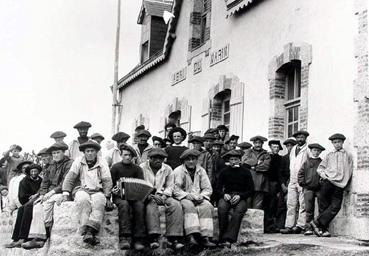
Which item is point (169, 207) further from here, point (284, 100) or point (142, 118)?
point (142, 118)

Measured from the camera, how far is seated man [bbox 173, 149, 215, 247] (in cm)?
844

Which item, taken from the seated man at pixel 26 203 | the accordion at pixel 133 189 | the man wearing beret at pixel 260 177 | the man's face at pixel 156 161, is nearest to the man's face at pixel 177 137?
the man wearing beret at pixel 260 177

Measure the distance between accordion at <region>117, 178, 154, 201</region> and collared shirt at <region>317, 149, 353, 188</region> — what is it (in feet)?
9.77

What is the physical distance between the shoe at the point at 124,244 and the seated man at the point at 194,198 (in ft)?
2.78

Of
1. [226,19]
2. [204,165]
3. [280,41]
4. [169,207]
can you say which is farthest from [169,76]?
[169,207]

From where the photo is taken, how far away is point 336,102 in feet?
33.7

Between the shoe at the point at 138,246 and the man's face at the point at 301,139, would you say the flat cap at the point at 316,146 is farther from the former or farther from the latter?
the shoe at the point at 138,246

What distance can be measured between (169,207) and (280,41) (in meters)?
5.11

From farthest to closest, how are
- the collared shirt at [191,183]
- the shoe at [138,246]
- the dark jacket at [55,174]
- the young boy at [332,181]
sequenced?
the young boy at [332,181], the dark jacket at [55,174], the collared shirt at [191,183], the shoe at [138,246]

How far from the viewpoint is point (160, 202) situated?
28.4 feet

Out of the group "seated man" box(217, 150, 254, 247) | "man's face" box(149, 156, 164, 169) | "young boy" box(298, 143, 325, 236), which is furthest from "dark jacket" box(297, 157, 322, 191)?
"man's face" box(149, 156, 164, 169)

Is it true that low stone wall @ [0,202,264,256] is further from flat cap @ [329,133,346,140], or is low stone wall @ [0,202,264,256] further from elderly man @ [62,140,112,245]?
flat cap @ [329,133,346,140]

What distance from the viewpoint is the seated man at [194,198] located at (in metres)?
8.44

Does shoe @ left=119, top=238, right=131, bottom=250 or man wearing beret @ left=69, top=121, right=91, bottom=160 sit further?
man wearing beret @ left=69, top=121, right=91, bottom=160
